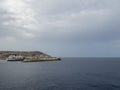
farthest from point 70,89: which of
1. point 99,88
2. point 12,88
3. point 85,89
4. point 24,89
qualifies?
point 12,88

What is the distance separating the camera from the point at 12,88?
7200 cm

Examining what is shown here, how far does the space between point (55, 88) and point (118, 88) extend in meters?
23.0

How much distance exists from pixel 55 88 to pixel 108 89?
18905 millimetres

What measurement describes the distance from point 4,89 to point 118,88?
41.0m

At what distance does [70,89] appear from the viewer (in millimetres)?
71125

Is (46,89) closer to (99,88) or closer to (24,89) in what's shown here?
(24,89)

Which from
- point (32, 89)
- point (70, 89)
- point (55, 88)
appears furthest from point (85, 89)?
point (32, 89)

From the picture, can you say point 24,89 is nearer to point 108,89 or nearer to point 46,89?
point 46,89

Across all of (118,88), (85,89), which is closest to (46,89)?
(85,89)

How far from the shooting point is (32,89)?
69.6m

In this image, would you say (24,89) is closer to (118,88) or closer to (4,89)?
(4,89)

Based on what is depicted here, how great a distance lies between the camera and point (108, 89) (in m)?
71.1

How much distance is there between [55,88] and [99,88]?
15928mm

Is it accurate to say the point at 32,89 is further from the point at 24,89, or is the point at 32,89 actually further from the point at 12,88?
the point at 12,88
